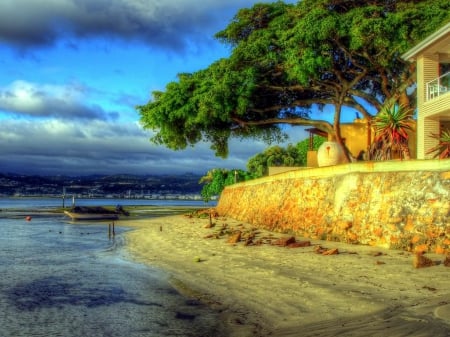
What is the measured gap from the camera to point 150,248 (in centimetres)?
2228

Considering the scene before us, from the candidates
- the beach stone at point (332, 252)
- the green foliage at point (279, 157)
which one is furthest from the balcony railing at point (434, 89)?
the green foliage at point (279, 157)

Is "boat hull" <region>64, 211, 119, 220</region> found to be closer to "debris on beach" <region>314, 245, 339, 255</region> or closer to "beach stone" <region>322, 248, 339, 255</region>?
"debris on beach" <region>314, 245, 339, 255</region>

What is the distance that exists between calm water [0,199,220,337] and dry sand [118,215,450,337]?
66 centimetres

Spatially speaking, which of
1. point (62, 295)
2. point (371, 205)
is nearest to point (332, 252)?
point (371, 205)

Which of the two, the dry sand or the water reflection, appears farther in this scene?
the water reflection

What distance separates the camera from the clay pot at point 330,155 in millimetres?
29531

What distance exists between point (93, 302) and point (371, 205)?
10.2 meters

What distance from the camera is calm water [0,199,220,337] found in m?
8.87

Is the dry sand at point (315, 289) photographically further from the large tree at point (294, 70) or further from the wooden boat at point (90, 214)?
the wooden boat at point (90, 214)

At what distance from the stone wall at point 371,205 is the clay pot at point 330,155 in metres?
5.68

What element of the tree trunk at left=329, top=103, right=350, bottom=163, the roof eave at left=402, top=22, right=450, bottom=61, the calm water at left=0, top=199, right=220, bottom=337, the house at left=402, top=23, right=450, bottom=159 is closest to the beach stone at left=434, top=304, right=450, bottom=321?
the calm water at left=0, top=199, right=220, bottom=337

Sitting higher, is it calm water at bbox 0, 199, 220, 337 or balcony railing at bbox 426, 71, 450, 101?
balcony railing at bbox 426, 71, 450, 101

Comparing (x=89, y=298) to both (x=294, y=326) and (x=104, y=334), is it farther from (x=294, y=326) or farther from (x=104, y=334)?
(x=294, y=326)

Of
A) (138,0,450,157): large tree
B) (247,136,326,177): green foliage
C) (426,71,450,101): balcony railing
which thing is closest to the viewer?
(426,71,450,101): balcony railing
